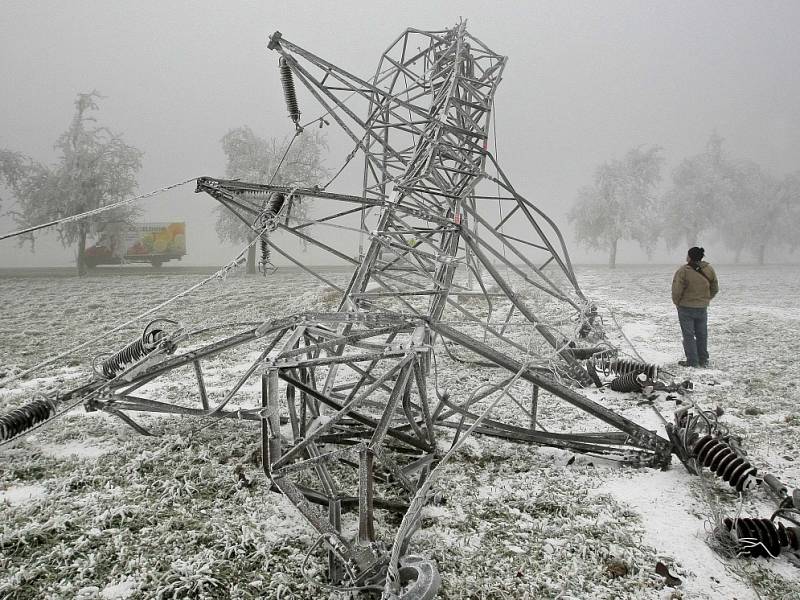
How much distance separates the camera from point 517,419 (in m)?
7.00

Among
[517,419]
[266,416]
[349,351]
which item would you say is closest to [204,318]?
[349,351]

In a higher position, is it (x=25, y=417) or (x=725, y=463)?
(x=725, y=463)

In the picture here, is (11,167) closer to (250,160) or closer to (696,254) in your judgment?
(250,160)

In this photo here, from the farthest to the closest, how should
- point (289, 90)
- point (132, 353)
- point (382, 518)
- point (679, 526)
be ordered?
point (289, 90) → point (132, 353) → point (382, 518) → point (679, 526)

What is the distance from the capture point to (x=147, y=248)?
2984cm

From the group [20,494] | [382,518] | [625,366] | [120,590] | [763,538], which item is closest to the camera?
[120,590]

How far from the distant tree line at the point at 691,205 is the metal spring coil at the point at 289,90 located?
3364 cm

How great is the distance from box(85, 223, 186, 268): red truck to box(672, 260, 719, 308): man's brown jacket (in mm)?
27432

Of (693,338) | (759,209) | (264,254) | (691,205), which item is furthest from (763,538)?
(759,209)

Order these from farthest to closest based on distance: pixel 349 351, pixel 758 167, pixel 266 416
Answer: pixel 758 167 → pixel 349 351 → pixel 266 416

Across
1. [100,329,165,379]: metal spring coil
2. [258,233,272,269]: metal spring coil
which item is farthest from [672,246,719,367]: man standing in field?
[100,329,165,379]: metal spring coil

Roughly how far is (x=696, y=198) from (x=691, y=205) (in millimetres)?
784

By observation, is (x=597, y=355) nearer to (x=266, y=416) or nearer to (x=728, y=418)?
(x=728, y=418)

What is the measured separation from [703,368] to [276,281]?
19374 mm
